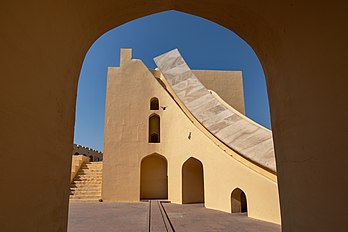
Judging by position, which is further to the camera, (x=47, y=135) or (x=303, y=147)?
(x=303, y=147)

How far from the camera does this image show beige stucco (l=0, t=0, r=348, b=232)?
4.82ft

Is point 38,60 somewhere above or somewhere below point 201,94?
below

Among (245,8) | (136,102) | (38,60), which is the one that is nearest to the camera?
(38,60)

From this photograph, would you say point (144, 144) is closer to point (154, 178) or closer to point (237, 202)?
point (154, 178)

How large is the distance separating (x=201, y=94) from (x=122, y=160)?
16.3ft

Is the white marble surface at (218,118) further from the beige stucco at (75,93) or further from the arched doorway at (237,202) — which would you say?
the beige stucco at (75,93)

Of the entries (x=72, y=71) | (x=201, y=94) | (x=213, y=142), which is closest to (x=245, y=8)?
(x=72, y=71)

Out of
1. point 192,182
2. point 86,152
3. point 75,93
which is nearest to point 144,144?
point 192,182

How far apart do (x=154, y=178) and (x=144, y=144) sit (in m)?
2.21

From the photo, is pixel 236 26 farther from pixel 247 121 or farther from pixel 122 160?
pixel 122 160

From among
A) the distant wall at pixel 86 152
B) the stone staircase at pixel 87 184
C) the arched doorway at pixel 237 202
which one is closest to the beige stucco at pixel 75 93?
the arched doorway at pixel 237 202

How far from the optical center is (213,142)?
8859mm

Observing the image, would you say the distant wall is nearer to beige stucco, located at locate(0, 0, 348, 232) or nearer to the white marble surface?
the white marble surface

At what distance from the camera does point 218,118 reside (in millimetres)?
9695
